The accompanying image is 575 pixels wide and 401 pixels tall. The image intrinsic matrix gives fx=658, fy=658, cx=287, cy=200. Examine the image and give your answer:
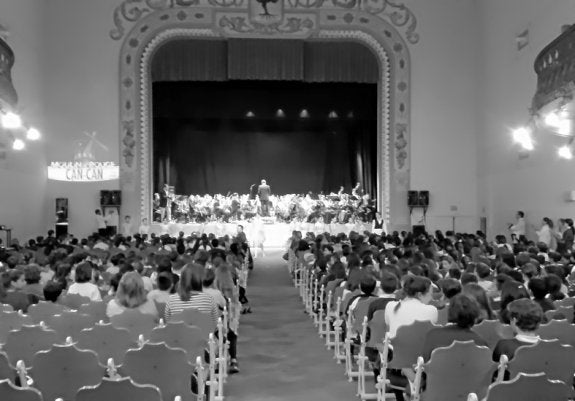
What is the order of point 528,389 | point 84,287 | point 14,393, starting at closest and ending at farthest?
1. point 14,393
2. point 528,389
3. point 84,287

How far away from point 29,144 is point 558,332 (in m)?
17.3

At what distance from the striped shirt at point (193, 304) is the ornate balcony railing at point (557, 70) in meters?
6.33

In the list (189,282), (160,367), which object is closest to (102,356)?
(160,367)

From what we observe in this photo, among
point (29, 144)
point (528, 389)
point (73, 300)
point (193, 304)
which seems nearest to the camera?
point (528, 389)

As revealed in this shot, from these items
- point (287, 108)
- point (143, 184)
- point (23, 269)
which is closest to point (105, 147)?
point (143, 184)

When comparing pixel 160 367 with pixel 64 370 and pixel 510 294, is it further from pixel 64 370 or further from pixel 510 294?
pixel 510 294

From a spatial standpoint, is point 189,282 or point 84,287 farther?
point 84,287

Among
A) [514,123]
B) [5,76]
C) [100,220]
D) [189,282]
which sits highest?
[5,76]

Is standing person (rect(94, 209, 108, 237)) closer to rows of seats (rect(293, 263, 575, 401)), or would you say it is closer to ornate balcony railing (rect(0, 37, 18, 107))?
ornate balcony railing (rect(0, 37, 18, 107))

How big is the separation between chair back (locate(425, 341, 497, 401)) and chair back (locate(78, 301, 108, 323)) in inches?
123

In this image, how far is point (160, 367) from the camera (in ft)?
13.9

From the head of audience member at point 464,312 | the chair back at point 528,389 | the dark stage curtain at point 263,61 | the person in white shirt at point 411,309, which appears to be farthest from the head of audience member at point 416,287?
the dark stage curtain at point 263,61

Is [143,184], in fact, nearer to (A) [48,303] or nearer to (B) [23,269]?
(B) [23,269]

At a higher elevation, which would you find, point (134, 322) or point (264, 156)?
point (264, 156)
